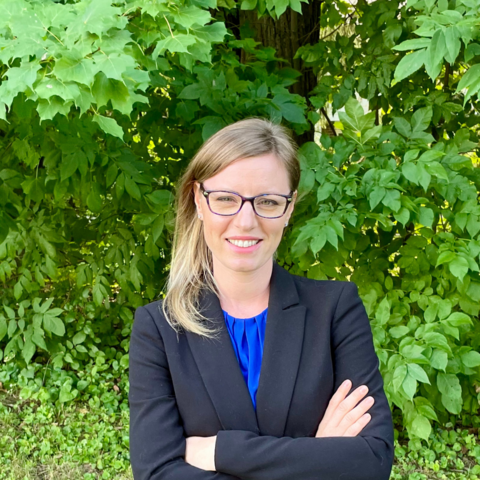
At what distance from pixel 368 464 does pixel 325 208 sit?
133 centimetres

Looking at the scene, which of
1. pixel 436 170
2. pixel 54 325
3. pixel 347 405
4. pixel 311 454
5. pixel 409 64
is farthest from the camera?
pixel 54 325

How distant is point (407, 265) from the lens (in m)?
3.20

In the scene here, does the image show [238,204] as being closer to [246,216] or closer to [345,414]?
[246,216]

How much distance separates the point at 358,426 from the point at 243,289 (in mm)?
541

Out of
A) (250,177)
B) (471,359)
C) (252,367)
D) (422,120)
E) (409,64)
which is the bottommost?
(471,359)

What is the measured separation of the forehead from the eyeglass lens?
0.07 ft

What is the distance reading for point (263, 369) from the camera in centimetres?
171

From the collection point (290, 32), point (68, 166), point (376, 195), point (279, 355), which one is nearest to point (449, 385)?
point (376, 195)

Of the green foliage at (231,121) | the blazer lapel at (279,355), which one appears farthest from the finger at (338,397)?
the green foliage at (231,121)

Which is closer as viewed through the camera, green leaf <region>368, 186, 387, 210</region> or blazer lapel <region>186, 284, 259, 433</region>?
blazer lapel <region>186, 284, 259, 433</region>

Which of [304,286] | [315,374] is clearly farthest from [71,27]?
[315,374]

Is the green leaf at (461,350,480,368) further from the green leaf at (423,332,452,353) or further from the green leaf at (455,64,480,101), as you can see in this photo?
the green leaf at (455,64,480,101)

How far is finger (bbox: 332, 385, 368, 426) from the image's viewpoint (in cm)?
167

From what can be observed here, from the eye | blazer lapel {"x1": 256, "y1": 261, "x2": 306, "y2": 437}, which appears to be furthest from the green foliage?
blazer lapel {"x1": 256, "y1": 261, "x2": 306, "y2": 437}
